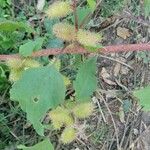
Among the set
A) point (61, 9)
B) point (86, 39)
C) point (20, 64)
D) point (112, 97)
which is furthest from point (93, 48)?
point (112, 97)

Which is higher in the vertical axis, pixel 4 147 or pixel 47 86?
pixel 47 86

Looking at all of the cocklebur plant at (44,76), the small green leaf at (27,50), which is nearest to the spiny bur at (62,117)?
the cocklebur plant at (44,76)

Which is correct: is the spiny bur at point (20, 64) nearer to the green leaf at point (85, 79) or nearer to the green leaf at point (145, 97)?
the green leaf at point (85, 79)

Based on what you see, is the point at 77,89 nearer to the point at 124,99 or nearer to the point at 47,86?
the point at 47,86

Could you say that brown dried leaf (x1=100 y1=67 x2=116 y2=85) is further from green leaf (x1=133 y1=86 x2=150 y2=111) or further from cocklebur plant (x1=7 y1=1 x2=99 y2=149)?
green leaf (x1=133 y1=86 x2=150 y2=111)

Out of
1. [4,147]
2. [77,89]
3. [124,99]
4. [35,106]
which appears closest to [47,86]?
[35,106]
